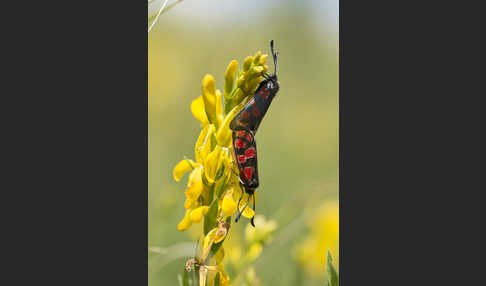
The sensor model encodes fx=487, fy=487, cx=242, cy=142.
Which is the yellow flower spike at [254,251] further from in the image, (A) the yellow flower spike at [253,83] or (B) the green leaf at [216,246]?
(A) the yellow flower spike at [253,83]

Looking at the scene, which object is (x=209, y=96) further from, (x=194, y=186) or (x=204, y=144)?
(x=194, y=186)

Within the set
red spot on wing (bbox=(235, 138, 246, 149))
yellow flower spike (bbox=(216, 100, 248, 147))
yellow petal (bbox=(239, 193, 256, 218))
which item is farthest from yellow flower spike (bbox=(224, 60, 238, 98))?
yellow petal (bbox=(239, 193, 256, 218))

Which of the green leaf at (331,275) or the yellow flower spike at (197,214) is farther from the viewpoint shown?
the green leaf at (331,275)

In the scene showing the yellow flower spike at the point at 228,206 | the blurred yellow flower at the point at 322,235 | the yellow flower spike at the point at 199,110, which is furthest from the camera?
the blurred yellow flower at the point at 322,235

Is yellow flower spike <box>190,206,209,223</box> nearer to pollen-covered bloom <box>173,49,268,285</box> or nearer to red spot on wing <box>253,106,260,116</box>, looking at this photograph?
pollen-covered bloom <box>173,49,268,285</box>

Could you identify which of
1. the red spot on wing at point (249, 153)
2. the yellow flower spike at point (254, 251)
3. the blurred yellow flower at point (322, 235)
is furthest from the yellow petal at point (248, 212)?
the blurred yellow flower at point (322, 235)

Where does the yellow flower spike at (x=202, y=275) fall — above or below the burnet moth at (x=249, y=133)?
below

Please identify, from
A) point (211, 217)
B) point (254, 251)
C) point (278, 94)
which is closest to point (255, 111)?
point (211, 217)

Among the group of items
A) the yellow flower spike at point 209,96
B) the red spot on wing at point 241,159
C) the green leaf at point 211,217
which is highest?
the yellow flower spike at point 209,96

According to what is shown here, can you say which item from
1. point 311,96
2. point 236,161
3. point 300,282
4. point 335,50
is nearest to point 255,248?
point 300,282
